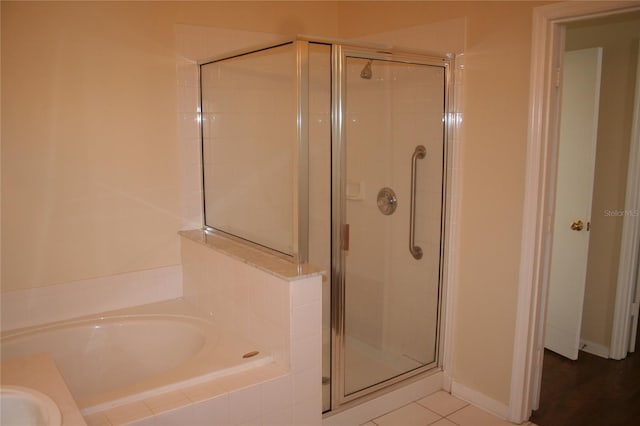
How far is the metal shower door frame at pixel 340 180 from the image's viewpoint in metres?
2.20

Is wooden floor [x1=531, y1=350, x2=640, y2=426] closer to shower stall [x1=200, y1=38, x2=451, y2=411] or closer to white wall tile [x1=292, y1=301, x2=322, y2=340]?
shower stall [x1=200, y1=38, x2=451, y2=411]

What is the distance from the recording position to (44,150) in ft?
7.85

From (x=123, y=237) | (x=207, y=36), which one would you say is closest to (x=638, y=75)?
(x=207, y=36)

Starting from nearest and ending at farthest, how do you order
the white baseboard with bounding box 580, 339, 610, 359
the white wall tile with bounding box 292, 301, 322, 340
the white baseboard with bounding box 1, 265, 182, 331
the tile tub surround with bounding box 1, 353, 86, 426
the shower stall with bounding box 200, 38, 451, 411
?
the tile tub surround with bounding box 1, 353, 86, 426 → the white wall tile with bounding box 292, 301, 322, 340 → the shower stall with bounding box 200, 38, 451, 411 → the white baseboard with bounding box 1, 265, 182, 331 → the white baseboard with bounding box 580, 339, 610, 359

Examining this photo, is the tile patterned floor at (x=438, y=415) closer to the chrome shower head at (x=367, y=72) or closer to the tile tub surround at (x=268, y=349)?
the tile tub surround at (x=268, y=349)

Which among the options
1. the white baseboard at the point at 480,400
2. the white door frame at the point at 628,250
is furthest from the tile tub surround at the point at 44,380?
the white door frame at the point at 628,250

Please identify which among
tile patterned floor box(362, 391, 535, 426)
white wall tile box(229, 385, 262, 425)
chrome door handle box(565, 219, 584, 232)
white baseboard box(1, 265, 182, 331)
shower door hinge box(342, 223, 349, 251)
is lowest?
tile patterned floor box(362, 391, 535, 426)

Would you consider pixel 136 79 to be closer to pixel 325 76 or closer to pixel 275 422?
pixel 325 76

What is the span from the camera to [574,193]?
3193mm

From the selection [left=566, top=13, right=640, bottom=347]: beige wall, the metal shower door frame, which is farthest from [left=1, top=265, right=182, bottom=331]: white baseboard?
[left=566, top=13, right=640, bottom=347]: beige wall

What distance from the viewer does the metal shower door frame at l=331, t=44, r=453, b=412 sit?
7.22 feet

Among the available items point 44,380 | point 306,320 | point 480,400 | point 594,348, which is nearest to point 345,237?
point 306,320

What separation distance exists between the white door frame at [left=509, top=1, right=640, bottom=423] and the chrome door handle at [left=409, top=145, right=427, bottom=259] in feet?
2.07

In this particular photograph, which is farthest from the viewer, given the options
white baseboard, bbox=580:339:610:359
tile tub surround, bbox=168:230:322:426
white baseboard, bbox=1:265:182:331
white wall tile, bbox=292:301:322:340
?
white baseboard, bbox=580:339:610:359
